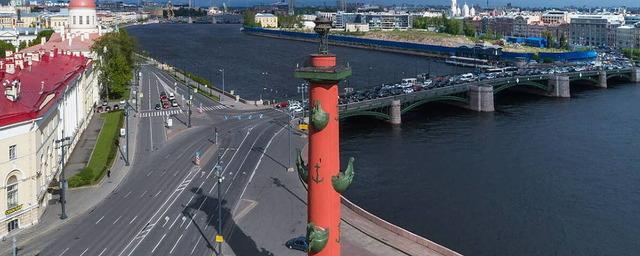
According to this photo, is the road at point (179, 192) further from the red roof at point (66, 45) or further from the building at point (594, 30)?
the building at point (594, 30)

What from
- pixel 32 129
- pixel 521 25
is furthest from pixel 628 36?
pixel 32 129

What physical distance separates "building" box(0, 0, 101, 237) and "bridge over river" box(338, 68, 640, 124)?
879 inches

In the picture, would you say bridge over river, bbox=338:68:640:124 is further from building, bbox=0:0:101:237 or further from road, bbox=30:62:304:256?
building, bbox=0:0:101:237

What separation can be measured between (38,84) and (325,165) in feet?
84.3

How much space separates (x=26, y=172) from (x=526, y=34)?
169 meters

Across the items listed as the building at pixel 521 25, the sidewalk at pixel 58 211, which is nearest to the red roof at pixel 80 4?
the sidewalk at pixel 58 211

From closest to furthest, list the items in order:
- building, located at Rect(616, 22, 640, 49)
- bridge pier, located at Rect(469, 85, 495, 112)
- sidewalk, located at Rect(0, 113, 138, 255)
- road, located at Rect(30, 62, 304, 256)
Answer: sidewalk, located at Rect(0, 113, 138, 255) → road, located at Rect(30, 62, 304, 256) → bridge pier, located at Rect(469, 85, 495, 112) → building, located at Rect(616, 22, 640, 49)

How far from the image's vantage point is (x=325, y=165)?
16625mm

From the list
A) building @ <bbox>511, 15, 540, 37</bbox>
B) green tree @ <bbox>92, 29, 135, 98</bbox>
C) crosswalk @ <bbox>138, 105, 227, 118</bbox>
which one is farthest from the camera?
building @ <bbox>511, 15, 540, 37</bbox>

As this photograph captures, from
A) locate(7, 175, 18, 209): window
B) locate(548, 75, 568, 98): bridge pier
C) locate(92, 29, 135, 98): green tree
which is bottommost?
locate(7, 175, 18, 209): window

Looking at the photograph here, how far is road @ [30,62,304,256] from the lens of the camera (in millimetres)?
26938

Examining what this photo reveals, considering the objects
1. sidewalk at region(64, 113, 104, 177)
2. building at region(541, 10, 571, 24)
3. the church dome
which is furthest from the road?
building at region(541, 10, 571, 24)

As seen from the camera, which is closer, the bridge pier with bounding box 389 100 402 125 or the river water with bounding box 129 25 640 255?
the river water with bounding box 129 25 640 255

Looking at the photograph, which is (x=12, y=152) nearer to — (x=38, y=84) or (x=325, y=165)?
(x=38, y=84)
